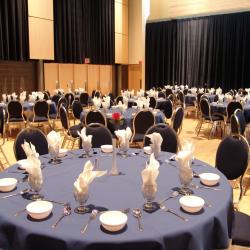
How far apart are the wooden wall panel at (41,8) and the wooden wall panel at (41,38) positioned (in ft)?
0.56

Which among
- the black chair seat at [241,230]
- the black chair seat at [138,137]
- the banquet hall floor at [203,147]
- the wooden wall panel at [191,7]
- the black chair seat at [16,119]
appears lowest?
the banquet hall floor at [203,147]

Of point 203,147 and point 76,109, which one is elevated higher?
point 76,109

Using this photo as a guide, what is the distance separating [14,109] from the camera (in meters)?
7.64

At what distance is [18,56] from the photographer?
11492 mm

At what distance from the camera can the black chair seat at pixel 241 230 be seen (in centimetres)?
228

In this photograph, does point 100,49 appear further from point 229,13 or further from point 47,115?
point 47,115

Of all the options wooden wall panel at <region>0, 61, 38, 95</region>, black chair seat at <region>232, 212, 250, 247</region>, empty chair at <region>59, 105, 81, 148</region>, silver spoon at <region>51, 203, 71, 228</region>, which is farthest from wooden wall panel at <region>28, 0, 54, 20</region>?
black chair seat at <region>232, 212, 250, 247</region>

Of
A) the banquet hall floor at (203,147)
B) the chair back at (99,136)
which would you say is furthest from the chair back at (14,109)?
the chair back at (99,136)

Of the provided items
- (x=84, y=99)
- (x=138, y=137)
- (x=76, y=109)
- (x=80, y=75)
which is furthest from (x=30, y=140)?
(x=80, y=75)

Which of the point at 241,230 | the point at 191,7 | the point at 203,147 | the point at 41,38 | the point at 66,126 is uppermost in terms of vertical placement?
the point at 191,7

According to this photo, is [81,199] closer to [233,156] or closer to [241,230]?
[241,230]

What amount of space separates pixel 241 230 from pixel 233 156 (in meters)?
0.97

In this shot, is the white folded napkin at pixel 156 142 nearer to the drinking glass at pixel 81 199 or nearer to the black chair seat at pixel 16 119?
the drinking glass at pixel 81 199

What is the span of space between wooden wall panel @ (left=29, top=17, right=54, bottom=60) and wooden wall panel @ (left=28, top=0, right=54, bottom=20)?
17cm
